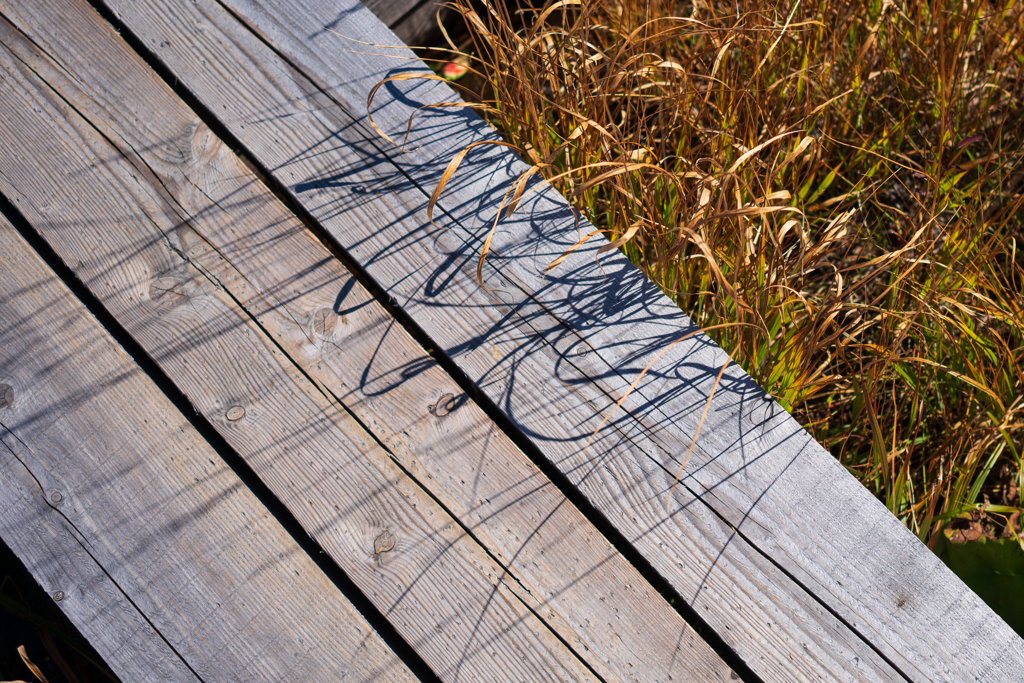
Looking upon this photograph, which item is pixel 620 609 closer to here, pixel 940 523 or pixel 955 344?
pixel 940 523

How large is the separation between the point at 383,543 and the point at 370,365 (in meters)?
0.32

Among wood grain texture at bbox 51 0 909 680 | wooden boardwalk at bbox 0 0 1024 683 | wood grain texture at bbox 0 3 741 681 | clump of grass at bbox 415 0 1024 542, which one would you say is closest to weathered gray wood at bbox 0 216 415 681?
wooden boardwalk at bbox 0 0 1024 683

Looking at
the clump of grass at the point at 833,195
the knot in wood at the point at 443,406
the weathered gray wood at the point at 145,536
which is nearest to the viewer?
the weathered gray wood at the point at 145,536

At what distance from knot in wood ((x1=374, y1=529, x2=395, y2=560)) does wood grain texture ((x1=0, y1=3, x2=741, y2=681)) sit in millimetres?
103

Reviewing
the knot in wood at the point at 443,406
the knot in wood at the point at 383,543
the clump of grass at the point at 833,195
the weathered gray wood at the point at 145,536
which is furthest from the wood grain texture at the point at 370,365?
the clump of grass at the point at 833,195

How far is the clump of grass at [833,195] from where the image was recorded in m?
1.41

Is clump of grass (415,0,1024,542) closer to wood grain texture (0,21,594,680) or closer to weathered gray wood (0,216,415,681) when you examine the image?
wood grain texture (0,21,594,680)

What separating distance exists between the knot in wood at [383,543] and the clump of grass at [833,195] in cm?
67

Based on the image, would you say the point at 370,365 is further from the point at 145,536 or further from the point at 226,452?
the point at 145,536

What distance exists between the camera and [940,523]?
142 cm

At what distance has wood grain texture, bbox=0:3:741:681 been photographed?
3.58ft

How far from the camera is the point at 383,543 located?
1.12 meters

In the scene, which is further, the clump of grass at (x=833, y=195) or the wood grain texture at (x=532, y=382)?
the clump of grass at (x=833, y=195)

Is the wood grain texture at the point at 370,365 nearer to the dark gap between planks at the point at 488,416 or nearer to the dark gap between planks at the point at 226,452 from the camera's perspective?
the dark gap between planks at the point at 488,416
